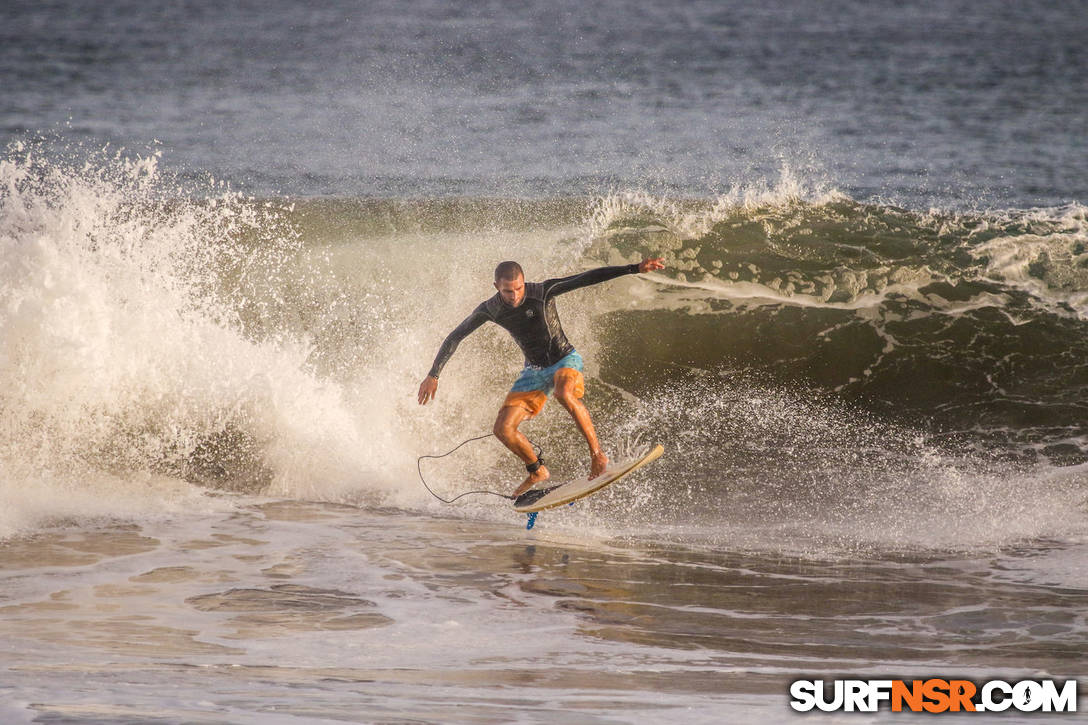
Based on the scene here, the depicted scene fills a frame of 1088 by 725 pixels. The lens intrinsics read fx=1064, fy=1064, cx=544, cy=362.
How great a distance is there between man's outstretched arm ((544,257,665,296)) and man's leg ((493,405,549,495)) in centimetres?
83

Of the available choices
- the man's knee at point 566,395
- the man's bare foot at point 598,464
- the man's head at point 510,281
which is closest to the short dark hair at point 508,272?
the man's head at point 510,281

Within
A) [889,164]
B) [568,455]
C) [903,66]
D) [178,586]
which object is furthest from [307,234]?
[903,66]

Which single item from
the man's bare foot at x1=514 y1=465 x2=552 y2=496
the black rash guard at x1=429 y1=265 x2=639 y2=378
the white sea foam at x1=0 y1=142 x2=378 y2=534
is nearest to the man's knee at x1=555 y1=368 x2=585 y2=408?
the black rash guard at x1=429 y1=265 x2=639 y2=378

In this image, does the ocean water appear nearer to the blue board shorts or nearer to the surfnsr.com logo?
the surfnsr.com logo

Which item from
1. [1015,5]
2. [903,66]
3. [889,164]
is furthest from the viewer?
[1015,5]

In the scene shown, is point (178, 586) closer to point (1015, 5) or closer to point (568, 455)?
point (568, 455)

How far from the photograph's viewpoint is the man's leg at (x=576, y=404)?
274 inches

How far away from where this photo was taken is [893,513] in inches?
305

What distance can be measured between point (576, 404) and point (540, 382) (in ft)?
1.05

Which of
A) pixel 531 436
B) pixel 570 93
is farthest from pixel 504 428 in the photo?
pixel 570 93

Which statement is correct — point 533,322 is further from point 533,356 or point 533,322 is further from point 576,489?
point 576,489

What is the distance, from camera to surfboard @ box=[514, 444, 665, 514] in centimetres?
686

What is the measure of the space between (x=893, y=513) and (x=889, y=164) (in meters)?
14.9

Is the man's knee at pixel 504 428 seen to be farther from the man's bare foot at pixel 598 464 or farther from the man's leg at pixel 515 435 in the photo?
the man's bare foot at pixel 598 464
